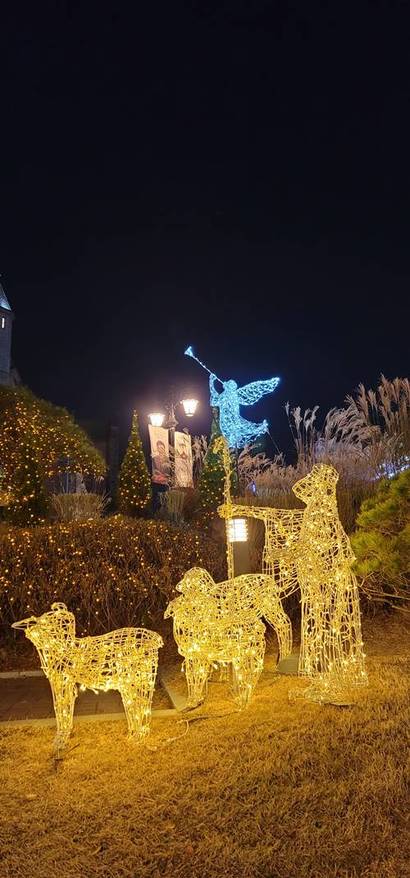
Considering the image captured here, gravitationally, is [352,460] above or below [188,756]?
above

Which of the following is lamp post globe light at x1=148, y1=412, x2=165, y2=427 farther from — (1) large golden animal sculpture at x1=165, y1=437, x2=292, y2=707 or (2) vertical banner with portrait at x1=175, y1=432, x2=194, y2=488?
(1) large golden animal sculpture at x1=165, y1=437, x2=292, y2=707

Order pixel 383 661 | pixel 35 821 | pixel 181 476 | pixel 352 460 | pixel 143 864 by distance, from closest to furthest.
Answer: pixel 143 864, pixel 35 821, pixel 383 661, pixel 352 460, pixel 181 476

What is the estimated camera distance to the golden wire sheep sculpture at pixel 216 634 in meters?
3.77

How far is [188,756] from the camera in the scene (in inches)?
123

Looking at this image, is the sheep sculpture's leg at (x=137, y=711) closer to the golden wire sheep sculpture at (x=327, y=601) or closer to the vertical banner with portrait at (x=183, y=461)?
the golden wire sheep sculpture at (x=327, y=601)

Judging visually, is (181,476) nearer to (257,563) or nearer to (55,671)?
(257,563)

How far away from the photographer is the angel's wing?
12.8m

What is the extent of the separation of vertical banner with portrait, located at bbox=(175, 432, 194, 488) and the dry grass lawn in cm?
1004

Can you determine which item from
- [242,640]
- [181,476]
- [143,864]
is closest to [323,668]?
[242,640]

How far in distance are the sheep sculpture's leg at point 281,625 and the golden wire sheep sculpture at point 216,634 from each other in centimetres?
48

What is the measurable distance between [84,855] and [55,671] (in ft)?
3.81

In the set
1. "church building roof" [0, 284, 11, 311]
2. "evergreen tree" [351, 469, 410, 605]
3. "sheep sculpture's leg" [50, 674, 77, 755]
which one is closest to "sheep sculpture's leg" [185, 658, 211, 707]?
"sheep sculpture's leg" [50, 674, 77, 755]

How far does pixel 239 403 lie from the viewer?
1288cm

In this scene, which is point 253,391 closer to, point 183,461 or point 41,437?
point 183,461
